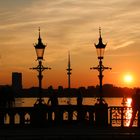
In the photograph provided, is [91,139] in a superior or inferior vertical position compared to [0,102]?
inferior

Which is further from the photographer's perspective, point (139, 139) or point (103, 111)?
point (103, 111)

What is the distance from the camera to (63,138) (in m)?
28.2

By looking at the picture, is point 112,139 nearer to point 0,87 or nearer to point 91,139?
point 91,139

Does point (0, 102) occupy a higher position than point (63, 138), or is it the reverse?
point (0, 102)

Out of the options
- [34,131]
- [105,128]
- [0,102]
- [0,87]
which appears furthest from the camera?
[0,87]

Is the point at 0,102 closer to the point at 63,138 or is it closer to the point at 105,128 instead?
the point at 105,128

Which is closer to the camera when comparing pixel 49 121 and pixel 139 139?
pixel 139 139

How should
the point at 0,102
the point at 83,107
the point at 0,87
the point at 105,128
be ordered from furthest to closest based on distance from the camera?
the point at 0,87
the point at 0,102
the point at 83,107
the point at 105,128

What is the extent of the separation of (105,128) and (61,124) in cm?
313

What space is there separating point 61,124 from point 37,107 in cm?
192

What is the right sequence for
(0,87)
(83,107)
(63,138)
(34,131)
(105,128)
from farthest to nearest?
(0,87), (83,107), (105,128), (34,131), (63,138)

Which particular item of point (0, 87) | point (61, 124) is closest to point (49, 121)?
point (61, 124)

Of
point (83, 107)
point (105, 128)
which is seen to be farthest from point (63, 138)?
point (83, 107)

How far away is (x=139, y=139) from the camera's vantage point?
2838 centimetres
